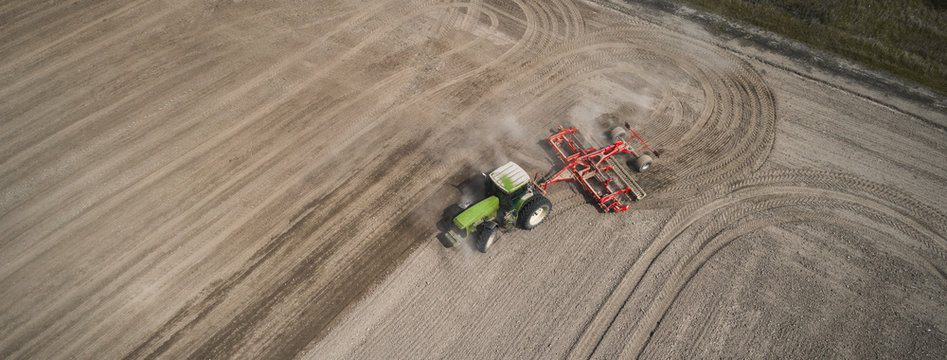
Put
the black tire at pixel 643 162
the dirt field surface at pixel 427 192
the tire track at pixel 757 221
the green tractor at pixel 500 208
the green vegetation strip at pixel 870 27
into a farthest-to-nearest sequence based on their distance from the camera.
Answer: the green vegetation strip at pixel 870 27
the black tire at pixel 643 162
the green tractor at pixel 500 208
the tire track at pixel 757 221
the dirt field surface at pixel 427 192

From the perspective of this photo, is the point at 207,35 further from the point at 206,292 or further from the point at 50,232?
the point at 206,292

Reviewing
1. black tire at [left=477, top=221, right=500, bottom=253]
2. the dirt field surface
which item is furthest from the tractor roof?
the dirt field surface

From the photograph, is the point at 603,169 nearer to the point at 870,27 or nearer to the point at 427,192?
the point at 427,192

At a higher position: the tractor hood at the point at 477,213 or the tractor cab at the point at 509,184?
the tractor cab at the point at 509,184

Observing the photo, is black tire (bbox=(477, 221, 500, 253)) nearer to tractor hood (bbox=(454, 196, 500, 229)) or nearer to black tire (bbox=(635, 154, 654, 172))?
tractor hood (bbox=(454, 196, 500, 229))

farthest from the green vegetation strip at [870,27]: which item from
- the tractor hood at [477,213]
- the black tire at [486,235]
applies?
the black tire at [486,235]

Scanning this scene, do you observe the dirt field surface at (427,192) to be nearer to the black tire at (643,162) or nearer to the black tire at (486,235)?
the black tire at (643,162)

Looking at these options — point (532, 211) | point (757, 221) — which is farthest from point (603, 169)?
point (757, 221)
